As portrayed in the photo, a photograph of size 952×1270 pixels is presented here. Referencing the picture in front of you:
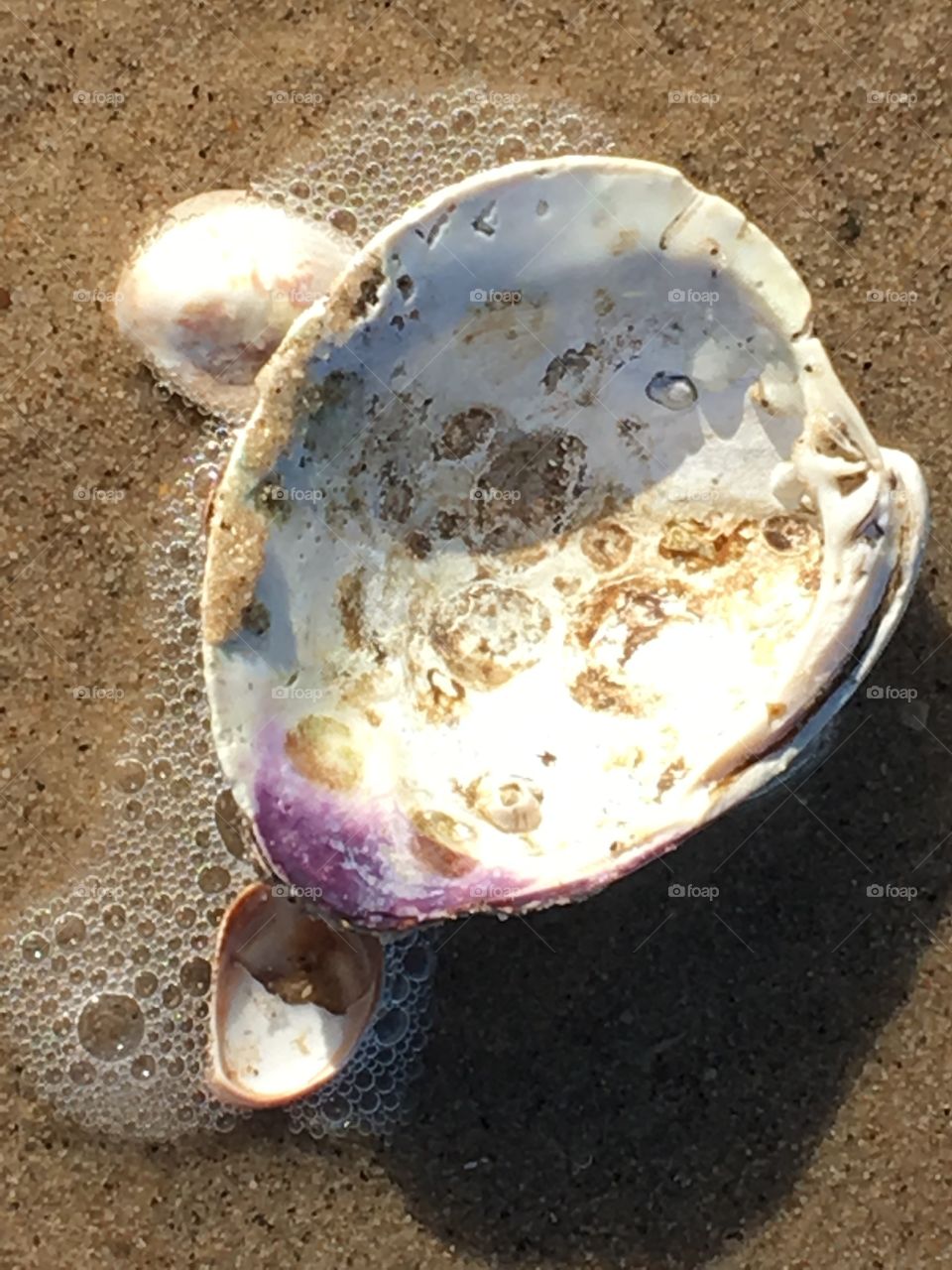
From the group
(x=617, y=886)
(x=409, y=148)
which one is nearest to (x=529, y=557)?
(x=617, y=886)

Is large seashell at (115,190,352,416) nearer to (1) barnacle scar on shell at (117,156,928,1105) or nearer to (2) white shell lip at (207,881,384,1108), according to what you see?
(1) barnacle scar on shell at (117,156,928,1105)

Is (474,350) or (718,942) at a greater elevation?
(474,350)

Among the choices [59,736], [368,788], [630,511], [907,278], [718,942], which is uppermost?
[907,278]

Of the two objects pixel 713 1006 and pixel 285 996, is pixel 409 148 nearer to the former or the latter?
pixel 285 996

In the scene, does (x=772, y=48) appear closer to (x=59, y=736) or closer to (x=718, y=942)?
(x=718, y=942)

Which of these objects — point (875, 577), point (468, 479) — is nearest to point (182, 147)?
point (468, 479)

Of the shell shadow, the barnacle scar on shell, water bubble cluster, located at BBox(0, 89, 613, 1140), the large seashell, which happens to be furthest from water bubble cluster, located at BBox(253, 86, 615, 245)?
the shell shadow
